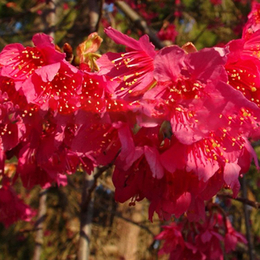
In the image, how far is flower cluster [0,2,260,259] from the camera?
900 millimetres

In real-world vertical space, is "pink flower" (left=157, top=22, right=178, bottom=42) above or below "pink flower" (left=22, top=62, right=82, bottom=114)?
above

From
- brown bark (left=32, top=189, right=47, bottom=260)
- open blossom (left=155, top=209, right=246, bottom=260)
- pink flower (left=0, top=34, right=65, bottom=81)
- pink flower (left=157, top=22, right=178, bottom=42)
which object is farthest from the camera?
pink flower (left=157, top=22, right=178, bottom=42)

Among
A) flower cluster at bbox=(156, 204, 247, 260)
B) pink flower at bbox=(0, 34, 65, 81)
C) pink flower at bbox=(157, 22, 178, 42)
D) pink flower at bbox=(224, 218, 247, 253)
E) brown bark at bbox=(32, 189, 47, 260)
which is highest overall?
pink flower at bbox=(157, 22, 178, 42)

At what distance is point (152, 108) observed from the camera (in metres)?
0.90

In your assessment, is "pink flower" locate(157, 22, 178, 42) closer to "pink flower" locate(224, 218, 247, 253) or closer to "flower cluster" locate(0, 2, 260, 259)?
"pink flower" locate(224, 218, 247, 253)

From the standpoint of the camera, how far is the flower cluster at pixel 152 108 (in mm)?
→ 900

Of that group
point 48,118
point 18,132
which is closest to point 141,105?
point 48,118

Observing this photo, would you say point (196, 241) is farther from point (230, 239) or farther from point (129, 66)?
point (129, 66)

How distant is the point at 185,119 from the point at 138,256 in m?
5.80

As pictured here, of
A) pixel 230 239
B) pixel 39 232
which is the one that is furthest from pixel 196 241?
pixel 39 232

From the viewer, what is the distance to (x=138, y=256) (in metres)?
6.25

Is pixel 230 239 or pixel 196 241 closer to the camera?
pixel 196 241

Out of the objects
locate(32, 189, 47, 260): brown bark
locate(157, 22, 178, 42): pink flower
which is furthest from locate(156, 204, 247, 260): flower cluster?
locate(157, 22, 178, 42): pink flower

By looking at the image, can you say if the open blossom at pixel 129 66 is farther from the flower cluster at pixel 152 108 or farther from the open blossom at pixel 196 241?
the open blossom at pixel 196 241
